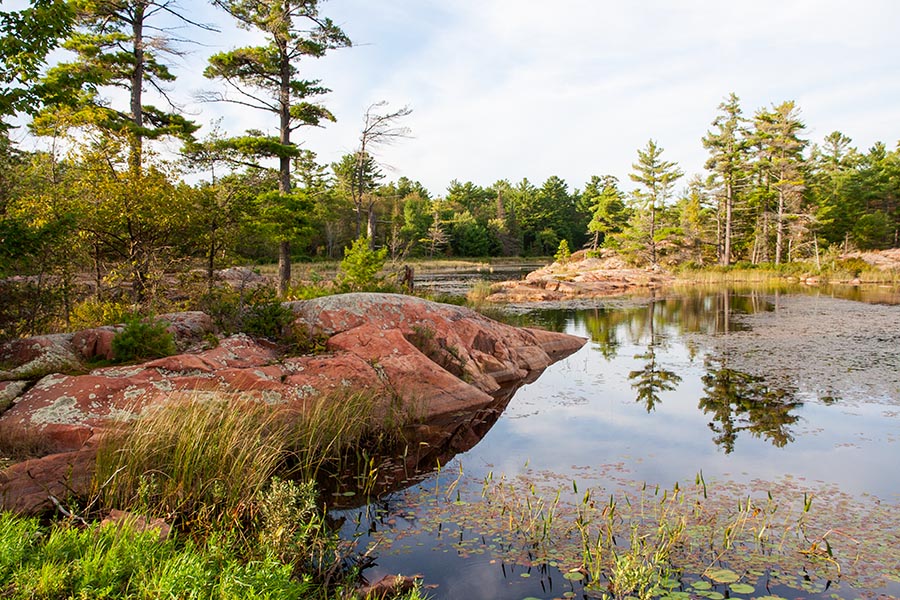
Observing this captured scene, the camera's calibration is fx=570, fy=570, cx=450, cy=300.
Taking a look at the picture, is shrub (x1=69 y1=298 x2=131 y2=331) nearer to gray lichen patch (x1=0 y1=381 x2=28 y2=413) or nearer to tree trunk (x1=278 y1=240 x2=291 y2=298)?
gray lichen patch (x1=0 y1=381 x2=28 y2=413)

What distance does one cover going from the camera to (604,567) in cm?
428

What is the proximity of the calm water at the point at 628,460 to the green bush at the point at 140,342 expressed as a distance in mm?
3877

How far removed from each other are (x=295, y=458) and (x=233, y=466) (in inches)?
56.4

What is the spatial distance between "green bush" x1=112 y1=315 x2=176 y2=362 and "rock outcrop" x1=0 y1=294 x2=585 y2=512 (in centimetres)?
30

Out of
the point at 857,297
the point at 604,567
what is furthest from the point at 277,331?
the point at 857,297

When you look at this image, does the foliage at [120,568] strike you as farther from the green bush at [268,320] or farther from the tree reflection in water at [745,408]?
the tree reflection in water at [745,408]

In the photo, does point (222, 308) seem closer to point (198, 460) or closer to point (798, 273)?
point (198, 460)

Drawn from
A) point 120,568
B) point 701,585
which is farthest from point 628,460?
point 120,568

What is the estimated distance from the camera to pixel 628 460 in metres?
6.78

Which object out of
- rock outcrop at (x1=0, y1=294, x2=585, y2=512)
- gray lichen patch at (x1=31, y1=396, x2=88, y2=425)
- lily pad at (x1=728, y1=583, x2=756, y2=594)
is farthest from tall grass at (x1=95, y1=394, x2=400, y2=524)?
lily pad at (x1=728, y1=583, x2=756, y2=594)

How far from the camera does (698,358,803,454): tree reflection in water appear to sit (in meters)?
7.56

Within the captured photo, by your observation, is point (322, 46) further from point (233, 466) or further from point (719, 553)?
point (719, 553)

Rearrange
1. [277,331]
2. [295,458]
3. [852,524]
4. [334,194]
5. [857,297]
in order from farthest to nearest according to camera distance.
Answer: [334,194]
[857,297]
[277,331]
[295,458]
[852,524]

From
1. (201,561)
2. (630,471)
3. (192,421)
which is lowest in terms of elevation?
(630,471)
